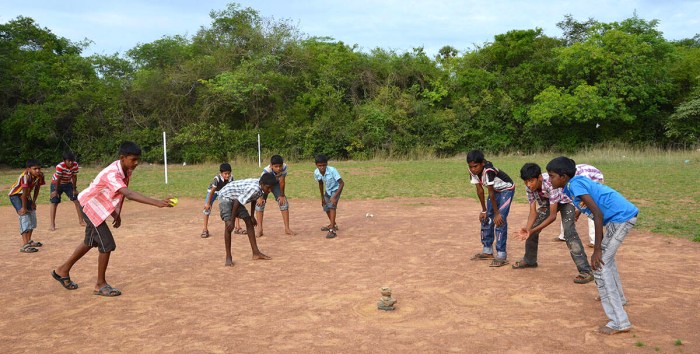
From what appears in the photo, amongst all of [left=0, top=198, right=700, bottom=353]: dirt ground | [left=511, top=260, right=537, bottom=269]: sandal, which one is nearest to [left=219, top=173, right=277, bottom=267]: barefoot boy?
[left=0, top=198, right=700, bottom=353]: dirt ground

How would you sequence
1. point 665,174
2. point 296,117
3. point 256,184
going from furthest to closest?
1. point 296,117
2. point 665,174
3. point 256,184

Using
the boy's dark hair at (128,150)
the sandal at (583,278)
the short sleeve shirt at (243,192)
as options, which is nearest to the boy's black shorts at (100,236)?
the boy's dark hair at (128,150)

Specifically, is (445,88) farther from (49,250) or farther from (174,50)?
(49,250)

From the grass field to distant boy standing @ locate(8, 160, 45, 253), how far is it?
7.40 m

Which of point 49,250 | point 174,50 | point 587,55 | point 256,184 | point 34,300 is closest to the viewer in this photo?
point 34,300

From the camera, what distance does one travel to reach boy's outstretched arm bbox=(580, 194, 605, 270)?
14.9 ft

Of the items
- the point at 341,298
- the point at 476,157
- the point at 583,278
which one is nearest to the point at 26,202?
the point at 341,298

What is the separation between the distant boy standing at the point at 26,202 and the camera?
8703 mm

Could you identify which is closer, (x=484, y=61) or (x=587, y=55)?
(x=587, y=55)

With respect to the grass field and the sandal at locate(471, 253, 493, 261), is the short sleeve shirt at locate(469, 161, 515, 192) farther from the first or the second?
the grass field

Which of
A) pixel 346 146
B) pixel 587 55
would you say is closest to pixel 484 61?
pixel 587 55

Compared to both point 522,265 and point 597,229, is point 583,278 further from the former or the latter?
point 597,229

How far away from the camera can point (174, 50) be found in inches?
1367

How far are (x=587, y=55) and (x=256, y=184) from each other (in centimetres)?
2621
